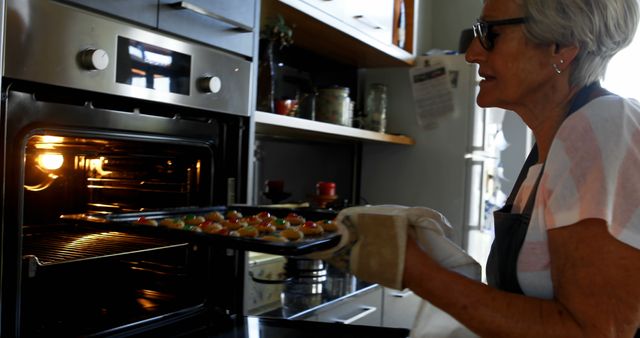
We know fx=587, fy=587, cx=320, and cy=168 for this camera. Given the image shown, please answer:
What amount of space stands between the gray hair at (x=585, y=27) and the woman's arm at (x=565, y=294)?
0.91ft

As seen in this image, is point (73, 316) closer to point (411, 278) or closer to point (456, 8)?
point (411, 278)

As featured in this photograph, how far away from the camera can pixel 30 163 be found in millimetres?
1082

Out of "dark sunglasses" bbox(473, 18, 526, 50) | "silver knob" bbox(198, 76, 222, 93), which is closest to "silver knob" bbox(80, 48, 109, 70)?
"silver knob" bbox(198, 76, 222, 93)

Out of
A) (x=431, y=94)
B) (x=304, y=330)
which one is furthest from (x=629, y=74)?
(x=304, y=330)

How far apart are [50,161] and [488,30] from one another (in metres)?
0.84

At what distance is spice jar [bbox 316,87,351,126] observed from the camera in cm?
218

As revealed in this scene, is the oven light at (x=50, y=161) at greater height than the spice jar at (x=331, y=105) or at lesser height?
lesser

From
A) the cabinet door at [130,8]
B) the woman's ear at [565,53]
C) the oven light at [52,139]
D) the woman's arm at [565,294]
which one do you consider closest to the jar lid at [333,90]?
the cabinet door at [130,8]

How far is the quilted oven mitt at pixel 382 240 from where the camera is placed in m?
0.73

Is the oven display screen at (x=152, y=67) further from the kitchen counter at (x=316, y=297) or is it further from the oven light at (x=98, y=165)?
the kitchen counter at (x=316, y=297)

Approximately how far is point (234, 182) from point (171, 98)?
27 centimetres

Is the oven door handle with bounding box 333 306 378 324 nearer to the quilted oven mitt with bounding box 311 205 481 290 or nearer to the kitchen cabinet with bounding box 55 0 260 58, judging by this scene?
the kitchen cabinet with bounding box 55 0 260 58

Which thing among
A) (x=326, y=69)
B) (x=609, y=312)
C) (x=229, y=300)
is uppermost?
(x=326, y=69)

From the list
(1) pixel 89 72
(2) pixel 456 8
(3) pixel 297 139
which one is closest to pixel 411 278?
(1) pixel 89 72
